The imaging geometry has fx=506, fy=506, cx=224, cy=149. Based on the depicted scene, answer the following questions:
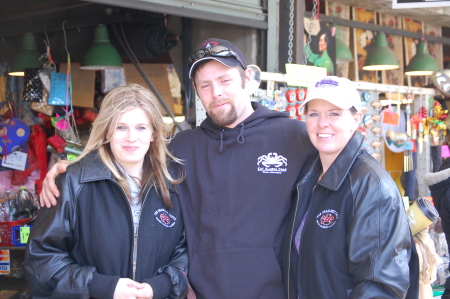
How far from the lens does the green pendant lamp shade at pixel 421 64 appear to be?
6602 mm

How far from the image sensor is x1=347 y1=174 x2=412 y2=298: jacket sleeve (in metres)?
1.96

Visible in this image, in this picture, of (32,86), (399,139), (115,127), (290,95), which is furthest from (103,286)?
(399,139)

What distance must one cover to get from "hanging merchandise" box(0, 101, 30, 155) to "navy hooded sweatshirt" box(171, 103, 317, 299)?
132 inches

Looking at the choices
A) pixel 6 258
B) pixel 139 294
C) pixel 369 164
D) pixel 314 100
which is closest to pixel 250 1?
pixel 314 100

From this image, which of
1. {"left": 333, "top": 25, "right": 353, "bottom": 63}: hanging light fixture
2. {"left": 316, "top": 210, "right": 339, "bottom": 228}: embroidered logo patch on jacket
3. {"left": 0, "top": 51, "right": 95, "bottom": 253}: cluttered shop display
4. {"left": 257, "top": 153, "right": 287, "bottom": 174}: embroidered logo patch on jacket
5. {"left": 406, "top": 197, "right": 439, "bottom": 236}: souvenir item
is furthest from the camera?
{"left": 333, "top": 25, "right": 353, "bottom": 63}: hanging light fixture

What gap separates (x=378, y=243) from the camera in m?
1.98

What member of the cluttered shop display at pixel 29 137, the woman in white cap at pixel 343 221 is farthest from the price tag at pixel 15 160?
the woman in white cap at pixel 343 221

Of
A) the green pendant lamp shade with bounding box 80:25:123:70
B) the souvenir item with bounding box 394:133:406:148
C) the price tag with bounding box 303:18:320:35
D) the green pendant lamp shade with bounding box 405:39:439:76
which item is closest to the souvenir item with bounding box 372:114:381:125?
the souvenir item with bounding box 394:133:406:148

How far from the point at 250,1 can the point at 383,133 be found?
73.2 inches

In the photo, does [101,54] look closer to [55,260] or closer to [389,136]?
[55,260]

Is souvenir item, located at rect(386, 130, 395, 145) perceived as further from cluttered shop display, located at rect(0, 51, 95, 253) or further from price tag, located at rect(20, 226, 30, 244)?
price tag, located at rect(20, 226, 30, 244)

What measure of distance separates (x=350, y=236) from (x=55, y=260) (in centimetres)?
128

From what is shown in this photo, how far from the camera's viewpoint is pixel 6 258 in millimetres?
4605

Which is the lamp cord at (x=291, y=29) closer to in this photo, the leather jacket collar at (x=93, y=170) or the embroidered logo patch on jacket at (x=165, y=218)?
the embroidered logo patch on jacket at (x=165, y=218)
